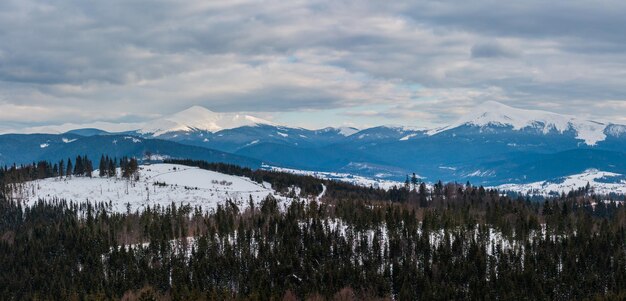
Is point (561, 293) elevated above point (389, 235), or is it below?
below

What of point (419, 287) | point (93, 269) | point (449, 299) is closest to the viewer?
point (449, 299)

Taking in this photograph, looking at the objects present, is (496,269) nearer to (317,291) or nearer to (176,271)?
(317,291)

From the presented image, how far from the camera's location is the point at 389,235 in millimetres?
199250

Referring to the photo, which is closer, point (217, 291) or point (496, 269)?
point (217, 291)

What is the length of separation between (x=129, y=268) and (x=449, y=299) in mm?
92511

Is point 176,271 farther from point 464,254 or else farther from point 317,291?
point 464,254

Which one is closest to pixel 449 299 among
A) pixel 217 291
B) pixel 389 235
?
pixel 389 235

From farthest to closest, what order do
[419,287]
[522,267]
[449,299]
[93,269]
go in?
1. [93,269]
2. [522,267]
3. [419,287]
4. [449,299]

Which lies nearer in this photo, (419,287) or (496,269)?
(419,287)

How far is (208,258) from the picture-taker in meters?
191

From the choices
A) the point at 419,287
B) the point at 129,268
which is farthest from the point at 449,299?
the point at 129,268

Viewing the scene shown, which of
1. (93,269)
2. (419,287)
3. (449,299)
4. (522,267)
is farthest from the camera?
(93,269)

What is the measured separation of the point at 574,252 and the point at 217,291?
318 feet

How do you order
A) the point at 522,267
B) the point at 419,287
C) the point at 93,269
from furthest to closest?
the point at 93,269
the point at 522,267
the point at 419,287
